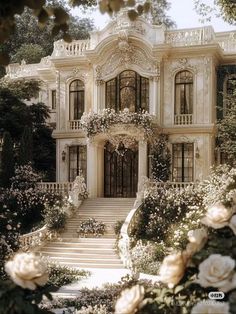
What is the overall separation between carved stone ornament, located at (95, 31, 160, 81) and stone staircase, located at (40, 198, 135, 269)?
6741 mm

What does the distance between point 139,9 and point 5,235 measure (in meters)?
10.5

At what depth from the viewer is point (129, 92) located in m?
27.3

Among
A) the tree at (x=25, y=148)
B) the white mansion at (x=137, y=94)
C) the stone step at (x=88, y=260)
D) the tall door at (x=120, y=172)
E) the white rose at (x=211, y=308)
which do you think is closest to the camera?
the white rose at (x=211, y=308)

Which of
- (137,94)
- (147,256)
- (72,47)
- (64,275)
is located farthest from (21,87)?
(64,275)

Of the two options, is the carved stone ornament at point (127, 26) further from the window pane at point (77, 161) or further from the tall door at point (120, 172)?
the window pane at point (77, 161)

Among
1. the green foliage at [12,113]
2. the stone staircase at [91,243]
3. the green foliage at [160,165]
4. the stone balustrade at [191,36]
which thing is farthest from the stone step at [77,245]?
the stone balustrade at [191,36]

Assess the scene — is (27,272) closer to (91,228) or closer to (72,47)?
(91,228)

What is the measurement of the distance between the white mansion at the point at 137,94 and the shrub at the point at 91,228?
495 centimetres

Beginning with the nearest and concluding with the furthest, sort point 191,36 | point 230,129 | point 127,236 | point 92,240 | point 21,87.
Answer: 1. point 127,236
2. point 92,240
3. point 230,129
4. point 191,36
5. point 21,87

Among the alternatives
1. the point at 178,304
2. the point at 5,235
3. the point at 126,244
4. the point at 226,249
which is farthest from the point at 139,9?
the point at 126,244

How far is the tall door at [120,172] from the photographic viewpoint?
89.5 ft

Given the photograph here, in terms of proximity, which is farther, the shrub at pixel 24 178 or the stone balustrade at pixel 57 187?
the shrub at pixel 24 178

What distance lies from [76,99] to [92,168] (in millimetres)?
4244

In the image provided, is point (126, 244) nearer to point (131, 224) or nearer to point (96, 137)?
point (131, 224)
